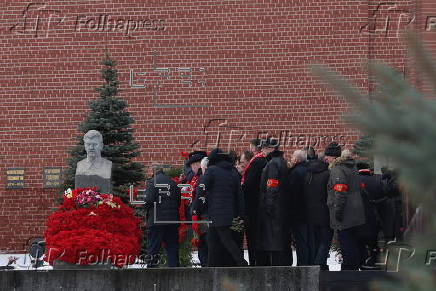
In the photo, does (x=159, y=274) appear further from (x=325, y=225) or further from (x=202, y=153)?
(x=202, y=153)

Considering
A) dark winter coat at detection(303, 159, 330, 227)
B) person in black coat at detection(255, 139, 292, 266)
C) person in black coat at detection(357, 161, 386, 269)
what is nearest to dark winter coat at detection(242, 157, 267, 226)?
person in black coat at detection(255, 139, 292, 266)

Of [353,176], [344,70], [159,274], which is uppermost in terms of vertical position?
[344,70]

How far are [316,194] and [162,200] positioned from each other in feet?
6.03

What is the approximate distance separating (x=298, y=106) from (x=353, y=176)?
8883 millimetres

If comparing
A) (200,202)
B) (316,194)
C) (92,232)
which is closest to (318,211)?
(316,194)

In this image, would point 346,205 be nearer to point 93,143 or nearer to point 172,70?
point 93,143

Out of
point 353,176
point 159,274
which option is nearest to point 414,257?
point 159,274

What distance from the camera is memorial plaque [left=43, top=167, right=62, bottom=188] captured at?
20469 mm

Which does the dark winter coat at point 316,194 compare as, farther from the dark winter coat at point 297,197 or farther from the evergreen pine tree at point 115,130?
the evergreen pine tree at point 115,130

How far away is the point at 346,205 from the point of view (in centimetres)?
1145

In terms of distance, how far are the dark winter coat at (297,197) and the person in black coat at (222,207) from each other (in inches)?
27.3

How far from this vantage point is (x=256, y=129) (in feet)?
67.1

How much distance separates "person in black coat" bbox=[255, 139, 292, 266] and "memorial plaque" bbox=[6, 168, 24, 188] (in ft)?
32.7

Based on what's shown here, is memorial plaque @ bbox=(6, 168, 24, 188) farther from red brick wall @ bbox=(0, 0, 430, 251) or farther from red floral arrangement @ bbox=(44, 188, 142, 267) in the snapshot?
red floral arrangement @ bbox=(44, 188, 142, 267)
